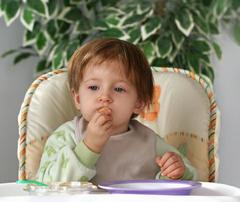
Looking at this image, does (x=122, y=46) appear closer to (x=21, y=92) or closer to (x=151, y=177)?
(x=151, y=177)

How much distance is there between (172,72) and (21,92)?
1113 mm

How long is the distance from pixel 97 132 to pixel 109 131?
29 millimetres

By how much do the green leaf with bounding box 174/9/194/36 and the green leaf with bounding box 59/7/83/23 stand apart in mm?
Result: 398

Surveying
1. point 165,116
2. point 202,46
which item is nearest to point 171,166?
point 165,116

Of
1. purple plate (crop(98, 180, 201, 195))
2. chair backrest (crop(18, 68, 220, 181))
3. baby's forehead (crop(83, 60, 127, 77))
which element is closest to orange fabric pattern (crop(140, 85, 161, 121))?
chair backrest (crop(18, 68, 220, 181))

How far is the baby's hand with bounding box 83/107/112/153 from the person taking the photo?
1.02 metres

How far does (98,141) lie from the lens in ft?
3.36

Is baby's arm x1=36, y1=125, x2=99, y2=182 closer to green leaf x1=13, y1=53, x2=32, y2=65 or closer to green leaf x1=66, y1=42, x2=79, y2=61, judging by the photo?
green leaf x1=66, y1=42, x2=79, y2=61

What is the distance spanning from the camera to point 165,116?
4.58 ft

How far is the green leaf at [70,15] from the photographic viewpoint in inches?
93.5

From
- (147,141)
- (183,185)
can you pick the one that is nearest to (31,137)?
(147,141)

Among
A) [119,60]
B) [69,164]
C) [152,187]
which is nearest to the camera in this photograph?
[152,187]

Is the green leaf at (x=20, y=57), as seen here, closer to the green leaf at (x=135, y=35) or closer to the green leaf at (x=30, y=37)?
the green leaf at (x=30, y=37)

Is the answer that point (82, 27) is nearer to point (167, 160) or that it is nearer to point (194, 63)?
point (194, 63)
